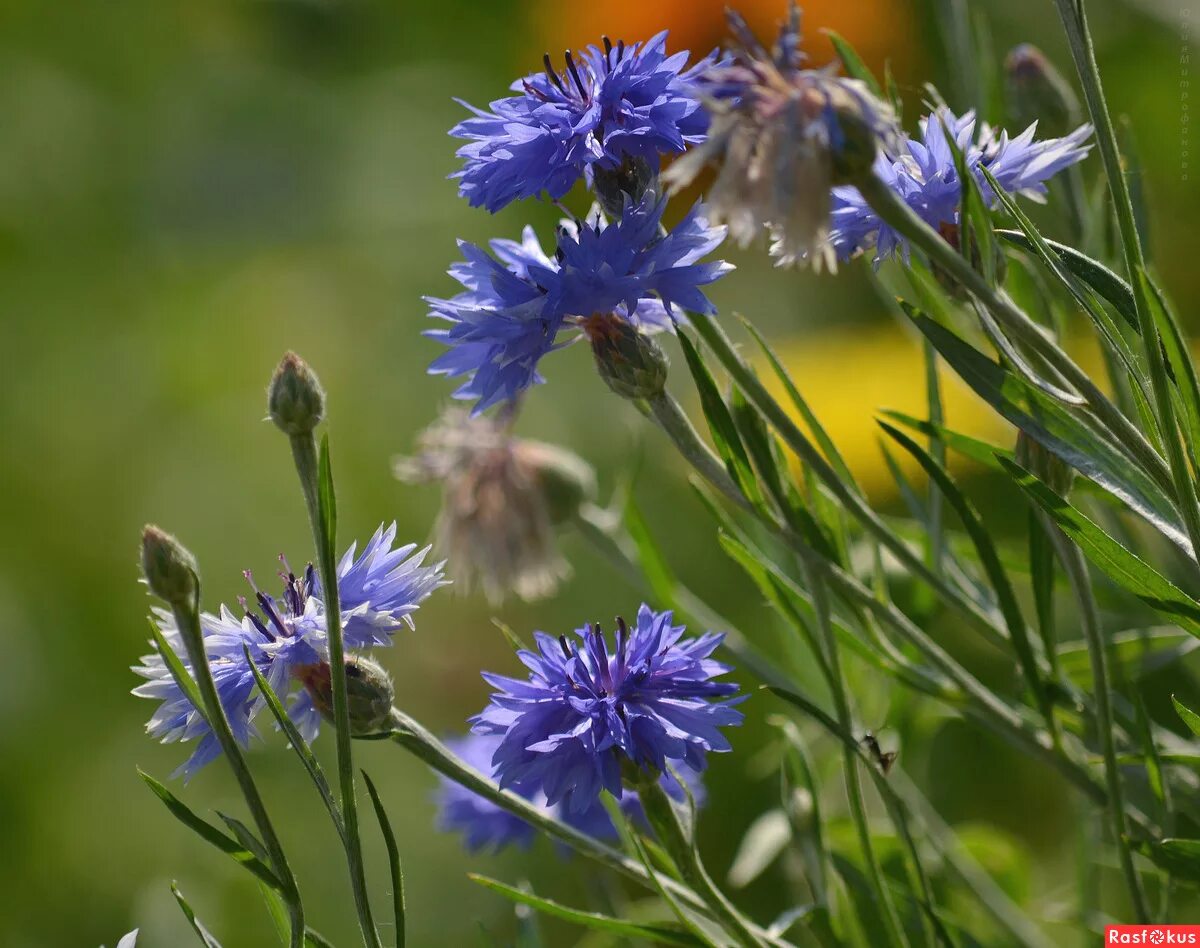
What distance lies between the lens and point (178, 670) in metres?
0.29

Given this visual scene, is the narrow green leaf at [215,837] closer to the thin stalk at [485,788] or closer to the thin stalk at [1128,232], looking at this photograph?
the thin stalk at [485,788]

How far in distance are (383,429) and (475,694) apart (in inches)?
14.0

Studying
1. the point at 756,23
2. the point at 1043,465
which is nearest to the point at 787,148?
the point at 1043,465

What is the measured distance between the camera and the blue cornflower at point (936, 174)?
33cm

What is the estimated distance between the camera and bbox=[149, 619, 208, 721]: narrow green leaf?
28cm

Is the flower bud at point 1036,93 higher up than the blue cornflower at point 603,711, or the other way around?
the flower bud at point 1036,93

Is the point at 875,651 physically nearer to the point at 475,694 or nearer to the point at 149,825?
the point at 475,694

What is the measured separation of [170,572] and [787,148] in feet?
0.47

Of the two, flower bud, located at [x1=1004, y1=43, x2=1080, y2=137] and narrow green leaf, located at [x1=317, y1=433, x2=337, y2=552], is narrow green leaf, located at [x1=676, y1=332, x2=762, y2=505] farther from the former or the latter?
flower bud, located at [x1=1004, y1=43, x2=1080, y2=137]

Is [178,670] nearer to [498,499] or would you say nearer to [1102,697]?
[1102,697]

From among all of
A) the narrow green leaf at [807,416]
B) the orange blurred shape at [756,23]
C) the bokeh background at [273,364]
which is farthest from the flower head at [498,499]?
the orange blurred shape at [756,23]

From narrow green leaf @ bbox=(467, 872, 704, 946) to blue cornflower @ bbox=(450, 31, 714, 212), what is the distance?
0.55 ft

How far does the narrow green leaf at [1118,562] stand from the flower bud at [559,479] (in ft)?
1.05

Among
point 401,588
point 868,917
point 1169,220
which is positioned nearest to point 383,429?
point 1169,220
